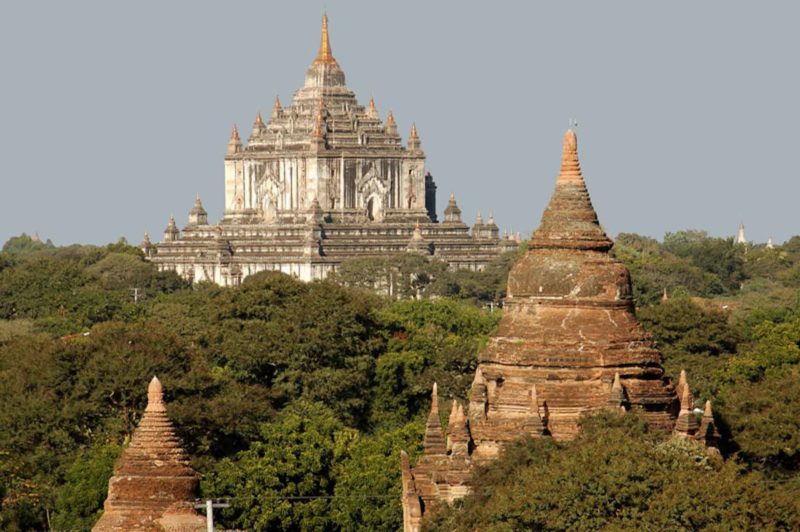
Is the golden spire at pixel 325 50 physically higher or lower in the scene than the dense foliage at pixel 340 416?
higher

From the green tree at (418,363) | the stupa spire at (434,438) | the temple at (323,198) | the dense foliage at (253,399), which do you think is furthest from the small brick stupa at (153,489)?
the temple at (323,198)

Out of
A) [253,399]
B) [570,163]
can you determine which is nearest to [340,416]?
[253,399]

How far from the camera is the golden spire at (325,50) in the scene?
148m

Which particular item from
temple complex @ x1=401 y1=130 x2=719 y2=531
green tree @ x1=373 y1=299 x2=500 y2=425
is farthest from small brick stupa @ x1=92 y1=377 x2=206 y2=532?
green tree @ x1=373 y1=299 x2=500 y2=425

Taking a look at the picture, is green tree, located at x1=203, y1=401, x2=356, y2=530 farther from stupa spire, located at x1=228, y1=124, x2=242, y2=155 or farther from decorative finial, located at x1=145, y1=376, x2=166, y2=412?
stupa spire, located at x1=228, y1=124, x2=242, y2=155

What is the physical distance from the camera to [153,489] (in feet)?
149

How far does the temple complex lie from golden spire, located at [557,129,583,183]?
528 mm

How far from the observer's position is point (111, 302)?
333 ft

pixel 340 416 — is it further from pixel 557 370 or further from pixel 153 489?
pixel 153 489

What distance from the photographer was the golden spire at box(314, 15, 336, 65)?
14850cm

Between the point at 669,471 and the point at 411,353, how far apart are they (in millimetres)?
33274

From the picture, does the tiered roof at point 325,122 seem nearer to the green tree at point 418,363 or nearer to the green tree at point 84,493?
the green tree at point 418,363

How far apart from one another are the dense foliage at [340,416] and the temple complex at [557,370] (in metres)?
0.72

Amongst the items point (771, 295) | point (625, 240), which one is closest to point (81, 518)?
point (771, 295)
